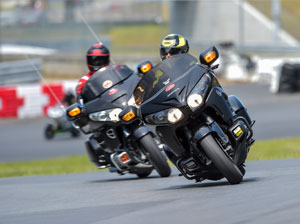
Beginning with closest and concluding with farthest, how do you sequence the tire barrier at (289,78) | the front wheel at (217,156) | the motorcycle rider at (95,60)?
the front wheel at (217,156)
the motorcycle rider at (95,60)
the tire barrier at (289,78)

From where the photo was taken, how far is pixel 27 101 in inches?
846

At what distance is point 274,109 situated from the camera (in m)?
19.9

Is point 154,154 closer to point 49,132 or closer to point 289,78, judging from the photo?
point 49,132

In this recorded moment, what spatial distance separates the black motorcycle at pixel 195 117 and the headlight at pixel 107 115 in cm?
229

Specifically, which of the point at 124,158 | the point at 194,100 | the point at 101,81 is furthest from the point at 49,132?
the point at 194,100

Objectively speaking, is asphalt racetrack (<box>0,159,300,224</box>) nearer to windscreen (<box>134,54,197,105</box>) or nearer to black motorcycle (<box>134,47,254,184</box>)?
black motorcycle (<box>134,47,254,184</box>)

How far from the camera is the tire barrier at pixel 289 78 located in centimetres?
2156

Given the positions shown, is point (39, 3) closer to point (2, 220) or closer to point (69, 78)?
point (69, 78)

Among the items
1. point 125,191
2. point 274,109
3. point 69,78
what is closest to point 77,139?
point 274,109

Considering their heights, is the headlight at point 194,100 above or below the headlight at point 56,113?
above

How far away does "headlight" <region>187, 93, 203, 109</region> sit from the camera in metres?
6.14

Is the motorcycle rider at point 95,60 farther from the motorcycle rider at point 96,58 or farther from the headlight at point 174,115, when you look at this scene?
the headlight at point 174,115

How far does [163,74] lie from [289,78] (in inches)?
619

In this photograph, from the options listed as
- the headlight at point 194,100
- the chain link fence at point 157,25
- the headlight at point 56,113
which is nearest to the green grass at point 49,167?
the headlight at point 56,113
